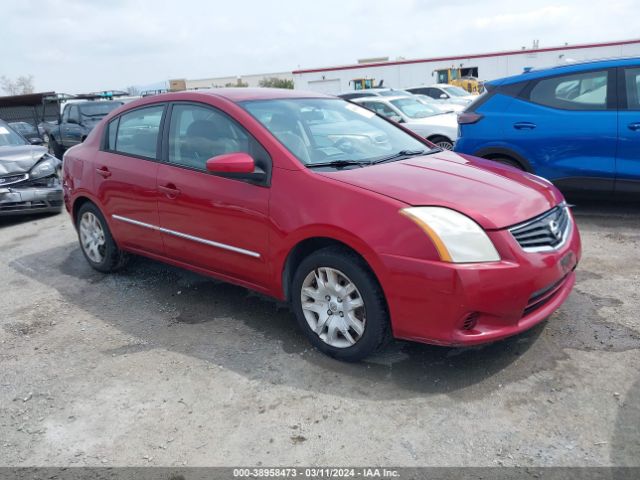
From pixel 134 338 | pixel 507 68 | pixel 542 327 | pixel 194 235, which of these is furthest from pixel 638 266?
pixel 507 68

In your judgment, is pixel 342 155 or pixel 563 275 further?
pixel 342 155

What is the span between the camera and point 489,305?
113 inches

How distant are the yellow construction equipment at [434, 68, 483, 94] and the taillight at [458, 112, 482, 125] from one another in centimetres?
2584

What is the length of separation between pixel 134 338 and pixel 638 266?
13.3 feet

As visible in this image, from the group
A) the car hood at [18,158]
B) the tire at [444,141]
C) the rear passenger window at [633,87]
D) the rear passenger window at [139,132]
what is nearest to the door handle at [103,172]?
the rear passenger window at [139,132]

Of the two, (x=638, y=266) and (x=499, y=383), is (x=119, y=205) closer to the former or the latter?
(x=499, y=383)

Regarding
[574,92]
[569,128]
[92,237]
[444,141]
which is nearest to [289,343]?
[92,237]

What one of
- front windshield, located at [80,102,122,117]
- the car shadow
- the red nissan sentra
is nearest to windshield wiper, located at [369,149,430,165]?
the red nissan sentra

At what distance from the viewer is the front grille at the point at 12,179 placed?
766 centimetres

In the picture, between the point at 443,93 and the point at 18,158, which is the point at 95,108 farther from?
the point at 443,93

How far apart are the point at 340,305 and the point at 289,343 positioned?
59 cm

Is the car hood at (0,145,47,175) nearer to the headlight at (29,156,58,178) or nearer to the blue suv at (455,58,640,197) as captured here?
the headlight at (29,156,58,178)

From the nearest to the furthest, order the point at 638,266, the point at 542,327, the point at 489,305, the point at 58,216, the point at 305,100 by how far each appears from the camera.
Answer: the point at 489,305, the point at 542,327, the point at 305,100, the point at 638,266, the point at 58,216

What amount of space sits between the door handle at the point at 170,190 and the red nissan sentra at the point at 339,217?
0.06ft
